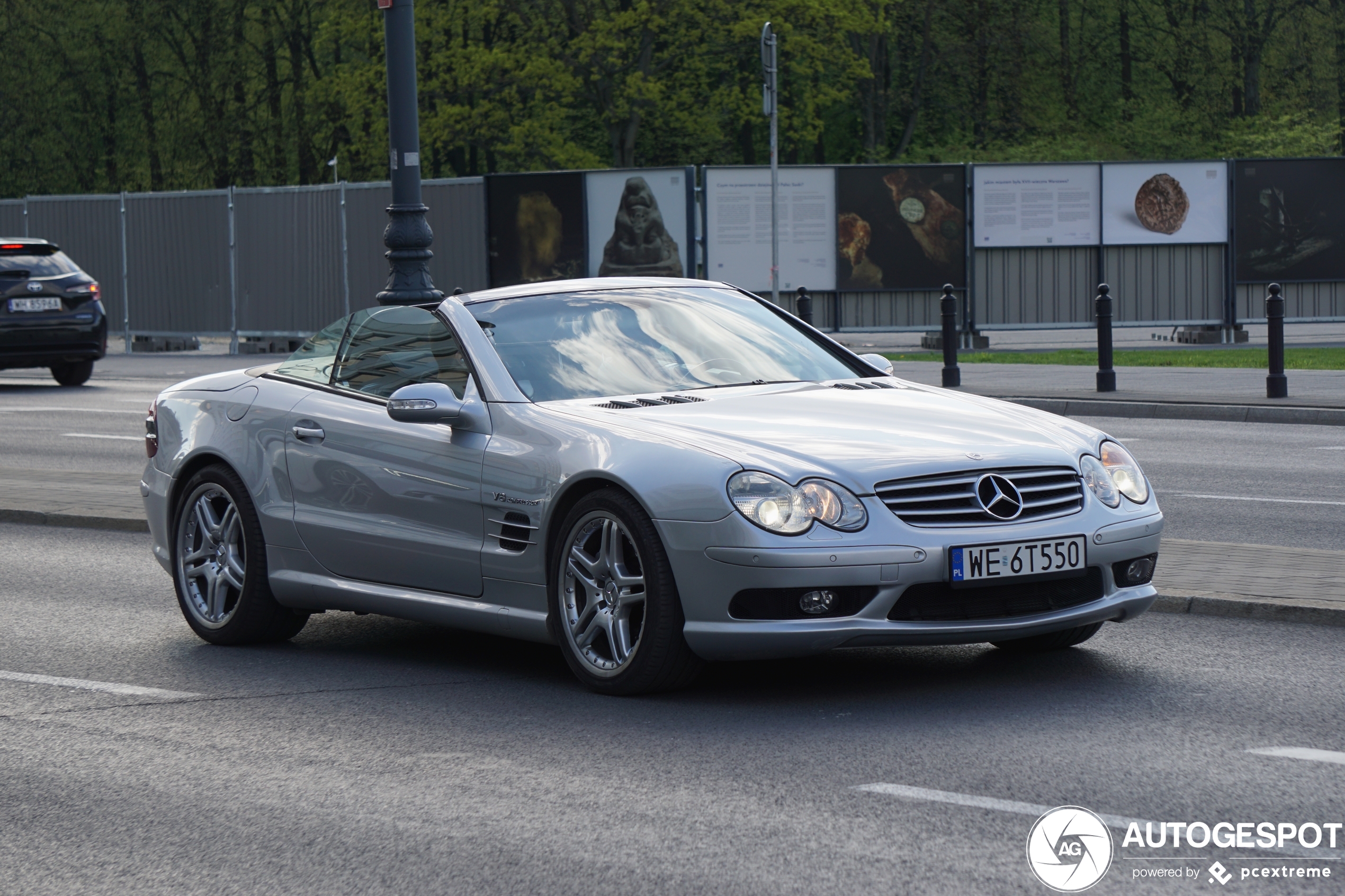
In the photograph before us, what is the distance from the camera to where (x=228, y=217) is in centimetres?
2984

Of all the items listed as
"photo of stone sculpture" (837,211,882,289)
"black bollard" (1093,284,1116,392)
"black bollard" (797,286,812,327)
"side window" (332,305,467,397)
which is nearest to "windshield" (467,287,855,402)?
"side window" (332,305,467,397)

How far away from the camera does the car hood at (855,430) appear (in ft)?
18.6

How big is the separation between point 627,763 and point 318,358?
3001mm

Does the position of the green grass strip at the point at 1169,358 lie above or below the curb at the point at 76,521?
above

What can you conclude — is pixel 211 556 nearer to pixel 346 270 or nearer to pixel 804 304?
pixel 804 304

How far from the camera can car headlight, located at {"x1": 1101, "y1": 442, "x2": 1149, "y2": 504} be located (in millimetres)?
6148

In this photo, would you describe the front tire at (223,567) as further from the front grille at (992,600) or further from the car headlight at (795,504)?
the front grille at (992,600)

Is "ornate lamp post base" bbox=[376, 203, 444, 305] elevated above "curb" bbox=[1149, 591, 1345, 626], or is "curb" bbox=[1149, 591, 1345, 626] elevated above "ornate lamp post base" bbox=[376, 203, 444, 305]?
"ornate lamp post base" bbox=[376, 203, 444, 305]

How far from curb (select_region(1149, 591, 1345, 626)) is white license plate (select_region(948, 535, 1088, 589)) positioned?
1451 millimetres

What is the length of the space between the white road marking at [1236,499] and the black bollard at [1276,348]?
608cm

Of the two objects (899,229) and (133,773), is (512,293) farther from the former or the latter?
(899,229)

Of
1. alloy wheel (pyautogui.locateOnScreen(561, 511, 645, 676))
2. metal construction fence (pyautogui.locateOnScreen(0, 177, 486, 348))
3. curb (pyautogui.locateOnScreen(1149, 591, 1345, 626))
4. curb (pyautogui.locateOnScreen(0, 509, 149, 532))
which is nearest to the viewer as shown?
alloy wheel (pyautogui.locateOnScreen(561, 511, 645, 676))

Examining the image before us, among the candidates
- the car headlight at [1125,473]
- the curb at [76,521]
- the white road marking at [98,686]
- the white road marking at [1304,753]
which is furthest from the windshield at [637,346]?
the curb at [76,521]

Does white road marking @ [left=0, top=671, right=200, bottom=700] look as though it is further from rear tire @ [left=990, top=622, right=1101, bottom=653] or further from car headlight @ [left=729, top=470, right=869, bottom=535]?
rear tire @ [left=990, top=622, right=1101, bottom=653]
